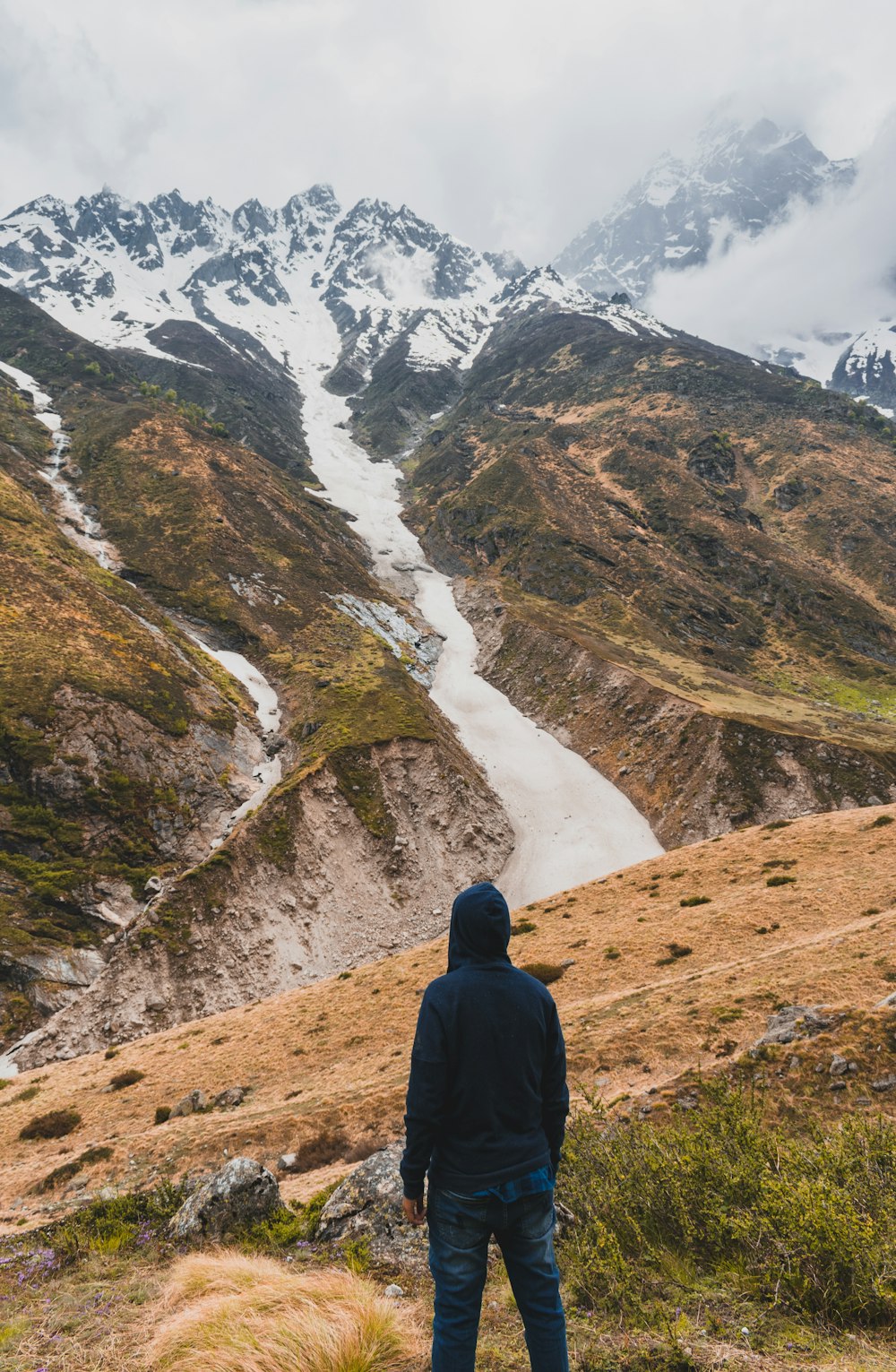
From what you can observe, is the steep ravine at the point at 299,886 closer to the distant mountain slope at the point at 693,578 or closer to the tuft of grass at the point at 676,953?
the distant mountain slope at the point at 693,578

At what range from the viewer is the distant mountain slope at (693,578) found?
6159cm

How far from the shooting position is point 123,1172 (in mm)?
17109

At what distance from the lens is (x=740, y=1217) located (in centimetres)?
651

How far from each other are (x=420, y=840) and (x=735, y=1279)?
164 feet

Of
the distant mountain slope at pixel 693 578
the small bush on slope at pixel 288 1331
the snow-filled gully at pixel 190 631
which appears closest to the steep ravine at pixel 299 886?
the snow-filled gully at pixel 190 631

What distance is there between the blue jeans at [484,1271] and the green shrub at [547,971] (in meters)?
21.8

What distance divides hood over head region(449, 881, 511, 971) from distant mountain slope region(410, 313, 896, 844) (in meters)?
57.3

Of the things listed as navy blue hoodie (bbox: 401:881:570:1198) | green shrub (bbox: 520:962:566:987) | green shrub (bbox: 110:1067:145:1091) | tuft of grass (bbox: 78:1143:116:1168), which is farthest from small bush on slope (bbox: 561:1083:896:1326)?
green shrub (bbox: 110:1067:145:1091)

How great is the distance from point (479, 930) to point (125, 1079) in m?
28.1

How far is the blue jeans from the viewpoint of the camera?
15.3 ft

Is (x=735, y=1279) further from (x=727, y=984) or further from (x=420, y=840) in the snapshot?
(x=420, y=840)

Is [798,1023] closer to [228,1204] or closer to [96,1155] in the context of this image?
[228,1204]

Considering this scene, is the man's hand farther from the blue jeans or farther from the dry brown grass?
the dry brown grass

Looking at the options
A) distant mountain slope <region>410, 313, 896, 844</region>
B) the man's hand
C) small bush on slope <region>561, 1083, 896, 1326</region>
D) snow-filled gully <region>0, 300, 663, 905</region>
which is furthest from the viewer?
distant mountain slope <region>410, 313, 896, 844</region>
